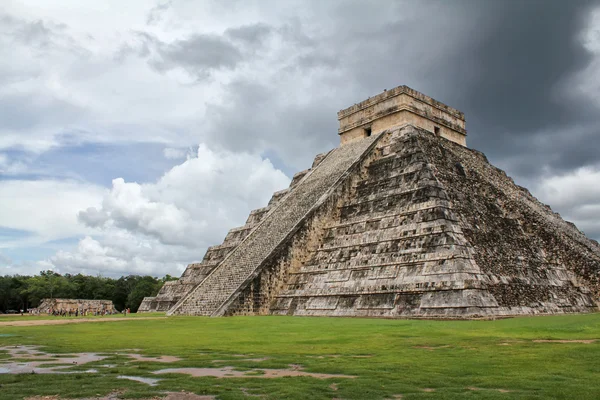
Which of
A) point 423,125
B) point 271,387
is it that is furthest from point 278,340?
point 423,125

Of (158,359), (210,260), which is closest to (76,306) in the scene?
(210,260)

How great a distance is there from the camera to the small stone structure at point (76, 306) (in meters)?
32.3

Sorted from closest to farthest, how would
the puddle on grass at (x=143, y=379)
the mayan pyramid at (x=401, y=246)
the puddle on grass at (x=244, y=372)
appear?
the puddle on grass at (x=143, y=379)
the puddle on grass at (x=244, y=372)
the mayan pyramid at (x=401, y=246)

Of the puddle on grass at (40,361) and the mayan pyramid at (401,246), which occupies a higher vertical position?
the mayan pyramid at (401,246)

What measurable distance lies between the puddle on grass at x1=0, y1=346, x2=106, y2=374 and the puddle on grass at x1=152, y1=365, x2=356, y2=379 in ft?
3.54

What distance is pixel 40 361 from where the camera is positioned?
7.16 meters

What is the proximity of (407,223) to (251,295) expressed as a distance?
5.82m

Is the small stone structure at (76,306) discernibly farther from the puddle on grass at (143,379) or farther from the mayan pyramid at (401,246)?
the puddle on grass at (143,379)

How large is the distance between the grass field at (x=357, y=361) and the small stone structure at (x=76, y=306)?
892 inches

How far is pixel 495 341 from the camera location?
347 inches

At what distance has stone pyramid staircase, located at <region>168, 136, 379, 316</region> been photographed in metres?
18.7

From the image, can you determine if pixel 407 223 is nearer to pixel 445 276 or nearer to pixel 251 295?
pixel 445 276

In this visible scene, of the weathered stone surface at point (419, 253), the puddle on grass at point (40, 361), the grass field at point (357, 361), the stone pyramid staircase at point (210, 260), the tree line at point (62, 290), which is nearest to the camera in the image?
the grass field at point (357, 361)

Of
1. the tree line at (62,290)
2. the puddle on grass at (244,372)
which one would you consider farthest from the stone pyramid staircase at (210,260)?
the tree line at (62,290)
